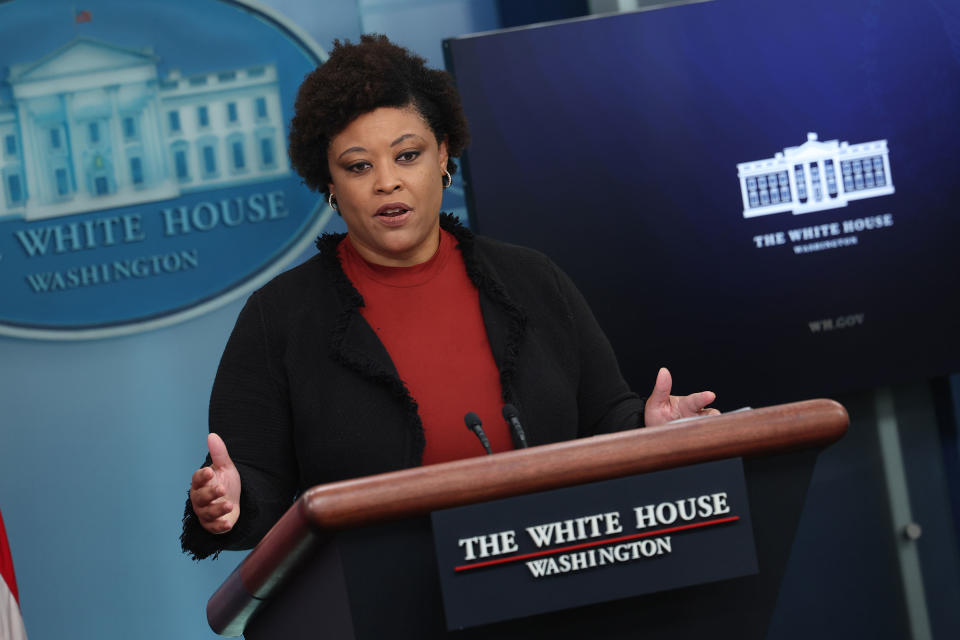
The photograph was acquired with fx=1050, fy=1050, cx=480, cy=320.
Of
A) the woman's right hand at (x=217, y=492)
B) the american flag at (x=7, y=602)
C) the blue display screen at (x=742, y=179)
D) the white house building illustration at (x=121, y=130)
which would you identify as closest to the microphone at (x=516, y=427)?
the woman's right hand at (x=217, y=492)

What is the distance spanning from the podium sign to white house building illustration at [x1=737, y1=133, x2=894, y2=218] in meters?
1.88

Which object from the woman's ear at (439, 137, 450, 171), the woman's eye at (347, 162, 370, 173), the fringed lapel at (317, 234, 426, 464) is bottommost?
the fringed lapel at (317, 234, 426, 464)

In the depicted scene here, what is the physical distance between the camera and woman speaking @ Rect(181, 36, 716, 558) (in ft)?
5.09

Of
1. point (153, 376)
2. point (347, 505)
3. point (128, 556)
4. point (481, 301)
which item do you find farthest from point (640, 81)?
point (347, 505)

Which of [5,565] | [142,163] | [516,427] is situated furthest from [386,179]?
[142,163]

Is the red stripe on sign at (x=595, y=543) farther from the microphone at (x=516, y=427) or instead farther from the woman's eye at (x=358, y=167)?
the woman's eye at (x=358, y=167)

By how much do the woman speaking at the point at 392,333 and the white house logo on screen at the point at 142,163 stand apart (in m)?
1.10

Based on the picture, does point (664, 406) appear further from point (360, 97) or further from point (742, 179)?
point (742, 179)

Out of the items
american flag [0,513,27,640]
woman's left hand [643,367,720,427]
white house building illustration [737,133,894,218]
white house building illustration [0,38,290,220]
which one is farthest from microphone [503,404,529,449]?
white house building illustration [0,38,290,220]

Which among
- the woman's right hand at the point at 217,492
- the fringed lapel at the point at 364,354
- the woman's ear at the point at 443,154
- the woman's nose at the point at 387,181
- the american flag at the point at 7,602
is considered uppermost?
the woman's ear at the point at 443,154

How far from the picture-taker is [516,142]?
8.56 ft

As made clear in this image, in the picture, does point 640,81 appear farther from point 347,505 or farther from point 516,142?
point 347,505

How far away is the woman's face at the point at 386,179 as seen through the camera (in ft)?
5.44

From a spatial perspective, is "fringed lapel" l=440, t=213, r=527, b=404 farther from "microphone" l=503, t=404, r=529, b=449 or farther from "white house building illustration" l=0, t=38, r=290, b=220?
"white house building illustration" l=0, t=38, r=290, b=220
